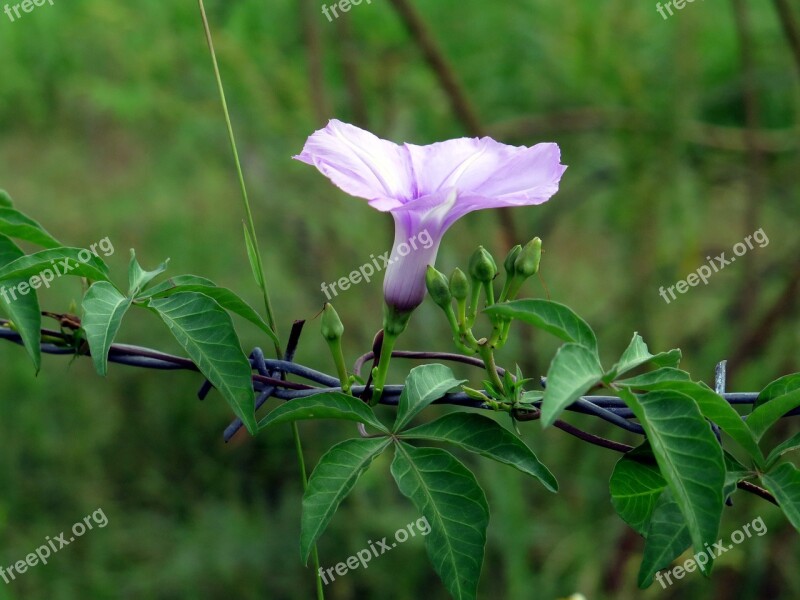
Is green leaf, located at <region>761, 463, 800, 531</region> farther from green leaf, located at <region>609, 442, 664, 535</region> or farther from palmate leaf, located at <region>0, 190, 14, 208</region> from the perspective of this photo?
palmate leaf, located at <region>0, 190, 14, 208</region>

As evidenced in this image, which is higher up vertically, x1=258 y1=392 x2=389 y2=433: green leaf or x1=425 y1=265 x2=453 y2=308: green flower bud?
x1=425 y1=265 x2=453 y2=308: green flower bud

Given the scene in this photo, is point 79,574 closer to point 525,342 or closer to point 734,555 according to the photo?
point 525,342

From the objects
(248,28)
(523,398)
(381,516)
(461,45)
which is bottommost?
(381,516)

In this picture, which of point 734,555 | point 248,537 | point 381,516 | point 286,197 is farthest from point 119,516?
point 734,555

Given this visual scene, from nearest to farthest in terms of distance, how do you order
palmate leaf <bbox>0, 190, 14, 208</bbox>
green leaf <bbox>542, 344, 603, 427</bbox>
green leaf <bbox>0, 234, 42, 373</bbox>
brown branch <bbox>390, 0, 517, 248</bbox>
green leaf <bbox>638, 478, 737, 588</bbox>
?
green leaf <bbox>542, 344, 603, 427</bbox>, green leaf <bbox>638, 478, 737, 588</bbox>, green leaf <bbox>0, 234, 42, 373</bbox>, palmate leaf <bbox>0, 190, 14, 208</bbox>, brown branch <bbox>390, 0, 517, 248</bbox>

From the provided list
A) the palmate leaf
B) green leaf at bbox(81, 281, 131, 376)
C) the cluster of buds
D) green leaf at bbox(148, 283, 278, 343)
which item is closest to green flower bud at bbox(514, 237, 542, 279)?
the cluster of buds

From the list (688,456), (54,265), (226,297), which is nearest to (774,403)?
(688,456)

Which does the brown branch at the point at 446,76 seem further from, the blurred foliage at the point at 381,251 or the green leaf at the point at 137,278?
the green leaf at the point at 137,278

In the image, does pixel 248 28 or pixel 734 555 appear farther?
pixel 248 28
